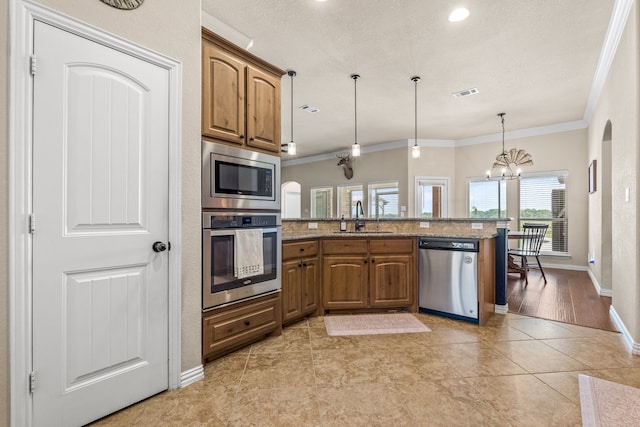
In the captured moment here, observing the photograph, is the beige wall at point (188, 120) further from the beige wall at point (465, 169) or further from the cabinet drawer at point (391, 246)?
the beige wall at point (465, 169)

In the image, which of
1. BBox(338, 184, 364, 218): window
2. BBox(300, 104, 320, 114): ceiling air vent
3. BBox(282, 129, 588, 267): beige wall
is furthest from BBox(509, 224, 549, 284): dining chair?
BBox(338, 184, 364, 218): window

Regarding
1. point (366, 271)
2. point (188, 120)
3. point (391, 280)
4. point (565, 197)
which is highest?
point (188, 120)

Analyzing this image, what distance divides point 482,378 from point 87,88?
2.81m

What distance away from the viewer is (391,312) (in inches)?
139

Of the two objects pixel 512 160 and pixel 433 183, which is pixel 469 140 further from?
pixel 512 160

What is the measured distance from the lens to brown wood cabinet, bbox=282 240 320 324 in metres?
2.97

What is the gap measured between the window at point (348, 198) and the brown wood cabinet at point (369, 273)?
491cm

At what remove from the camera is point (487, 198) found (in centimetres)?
711

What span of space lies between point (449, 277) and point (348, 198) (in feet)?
18.0

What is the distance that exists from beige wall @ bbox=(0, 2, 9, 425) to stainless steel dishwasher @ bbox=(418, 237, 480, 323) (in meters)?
3.19

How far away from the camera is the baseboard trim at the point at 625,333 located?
2439mm

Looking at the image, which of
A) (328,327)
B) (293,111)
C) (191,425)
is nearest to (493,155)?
(293,111)

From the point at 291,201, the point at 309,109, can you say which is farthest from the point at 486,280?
the point at 291,201

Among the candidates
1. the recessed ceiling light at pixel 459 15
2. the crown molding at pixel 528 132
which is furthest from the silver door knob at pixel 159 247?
the crown molding at pixel 528 132
